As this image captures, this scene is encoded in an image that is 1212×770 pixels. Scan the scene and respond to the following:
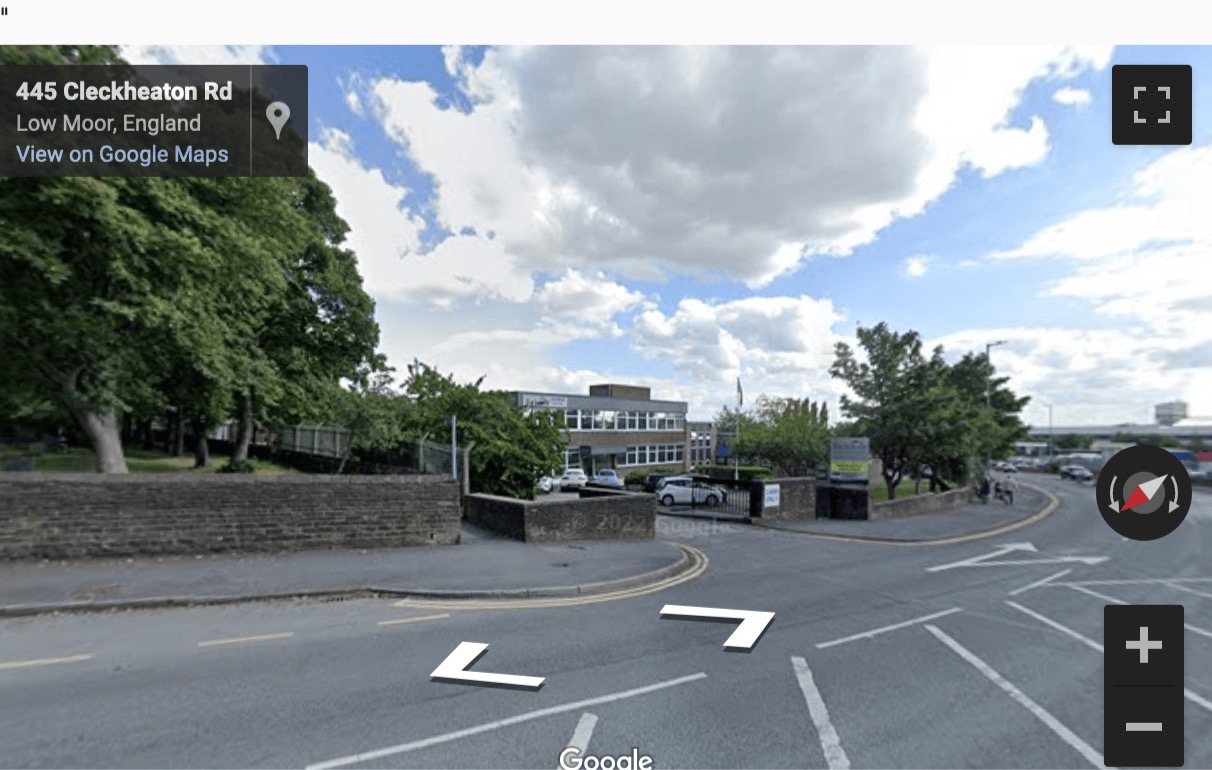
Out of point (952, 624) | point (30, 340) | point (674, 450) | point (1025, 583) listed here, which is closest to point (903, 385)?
point (1025, 583)

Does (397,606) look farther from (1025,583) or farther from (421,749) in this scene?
(1025,583)

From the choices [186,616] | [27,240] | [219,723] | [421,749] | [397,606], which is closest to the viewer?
[421,749]

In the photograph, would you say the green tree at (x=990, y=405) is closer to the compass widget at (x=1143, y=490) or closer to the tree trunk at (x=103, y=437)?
the compass widget at (x=1143, y=490)

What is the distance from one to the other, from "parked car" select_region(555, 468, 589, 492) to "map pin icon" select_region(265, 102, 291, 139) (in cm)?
2236

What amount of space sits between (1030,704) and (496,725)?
15.9ft

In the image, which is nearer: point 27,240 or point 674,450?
point 27,240

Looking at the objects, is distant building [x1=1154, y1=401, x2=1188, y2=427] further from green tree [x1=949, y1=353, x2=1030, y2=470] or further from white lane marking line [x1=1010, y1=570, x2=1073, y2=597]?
green tree [x1=949, y1=353, x2=1030, y2=470]

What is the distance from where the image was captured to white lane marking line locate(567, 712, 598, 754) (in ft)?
12.5

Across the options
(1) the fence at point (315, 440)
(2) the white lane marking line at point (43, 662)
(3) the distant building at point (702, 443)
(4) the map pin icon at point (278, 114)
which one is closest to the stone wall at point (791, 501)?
(1) the fence at point (315, 440)

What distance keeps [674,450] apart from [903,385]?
1281 inches

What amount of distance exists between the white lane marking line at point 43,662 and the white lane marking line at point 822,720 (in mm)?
6862

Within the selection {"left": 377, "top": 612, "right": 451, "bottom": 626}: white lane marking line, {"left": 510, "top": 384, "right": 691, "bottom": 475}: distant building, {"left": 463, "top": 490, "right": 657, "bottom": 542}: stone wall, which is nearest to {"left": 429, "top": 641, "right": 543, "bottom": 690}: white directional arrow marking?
{"left": 377, "top": 612, "right": 451, "bottom": 626}: white lane marking line

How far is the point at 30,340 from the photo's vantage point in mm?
9555

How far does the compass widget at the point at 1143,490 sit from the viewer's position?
296 centimetres
